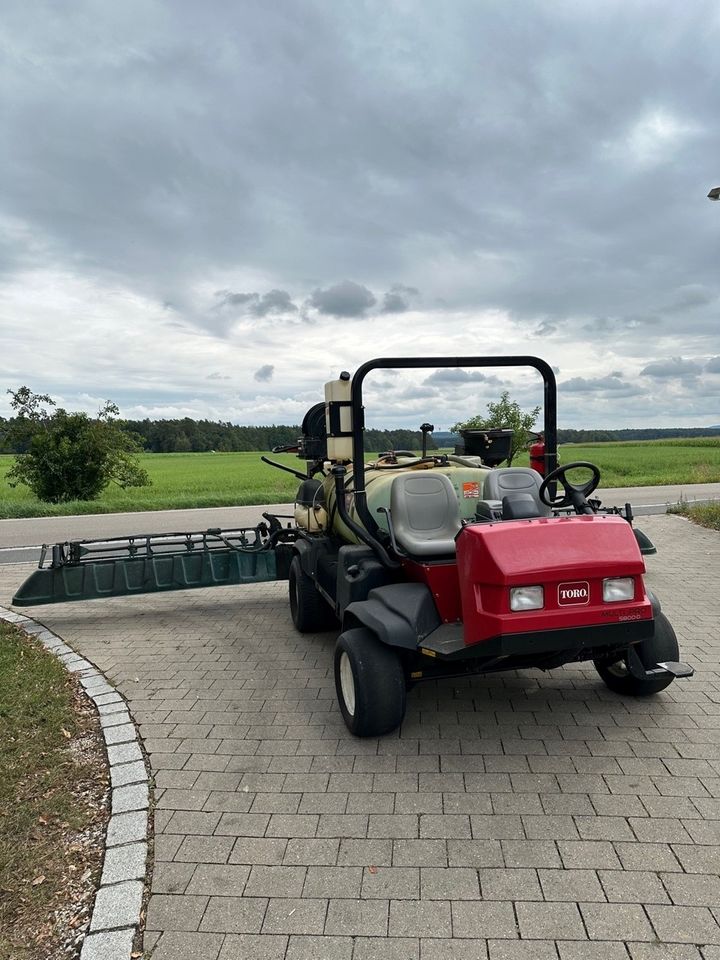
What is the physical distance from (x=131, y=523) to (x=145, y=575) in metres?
7.78

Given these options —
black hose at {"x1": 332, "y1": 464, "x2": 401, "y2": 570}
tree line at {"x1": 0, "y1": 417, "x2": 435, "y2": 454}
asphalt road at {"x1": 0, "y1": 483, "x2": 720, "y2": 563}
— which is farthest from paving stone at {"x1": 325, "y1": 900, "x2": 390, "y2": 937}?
tree line at {"x1": 0, "y1": 417, "x2": 435, "y2": 454}

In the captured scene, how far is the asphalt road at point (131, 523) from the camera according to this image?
1138 centimetres

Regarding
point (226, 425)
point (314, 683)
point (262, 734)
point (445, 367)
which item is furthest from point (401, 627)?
point (226, 425)

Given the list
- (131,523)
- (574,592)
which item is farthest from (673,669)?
(131,523)

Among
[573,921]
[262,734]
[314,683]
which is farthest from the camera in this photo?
[314,683]

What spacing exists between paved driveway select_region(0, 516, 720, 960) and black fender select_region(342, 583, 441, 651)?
61 cm

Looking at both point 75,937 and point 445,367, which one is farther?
point 445,367

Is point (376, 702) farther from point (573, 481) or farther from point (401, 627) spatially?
point (573, 481)

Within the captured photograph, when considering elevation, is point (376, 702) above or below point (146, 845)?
above

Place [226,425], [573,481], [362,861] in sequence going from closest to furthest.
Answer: [362,861] → [573,481] → [226,425]

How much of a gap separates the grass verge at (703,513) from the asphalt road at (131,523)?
2.05ft

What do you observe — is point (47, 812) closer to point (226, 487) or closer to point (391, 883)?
point (391, 883)

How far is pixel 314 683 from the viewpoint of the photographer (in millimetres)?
4703

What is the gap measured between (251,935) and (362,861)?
0.54 meters
